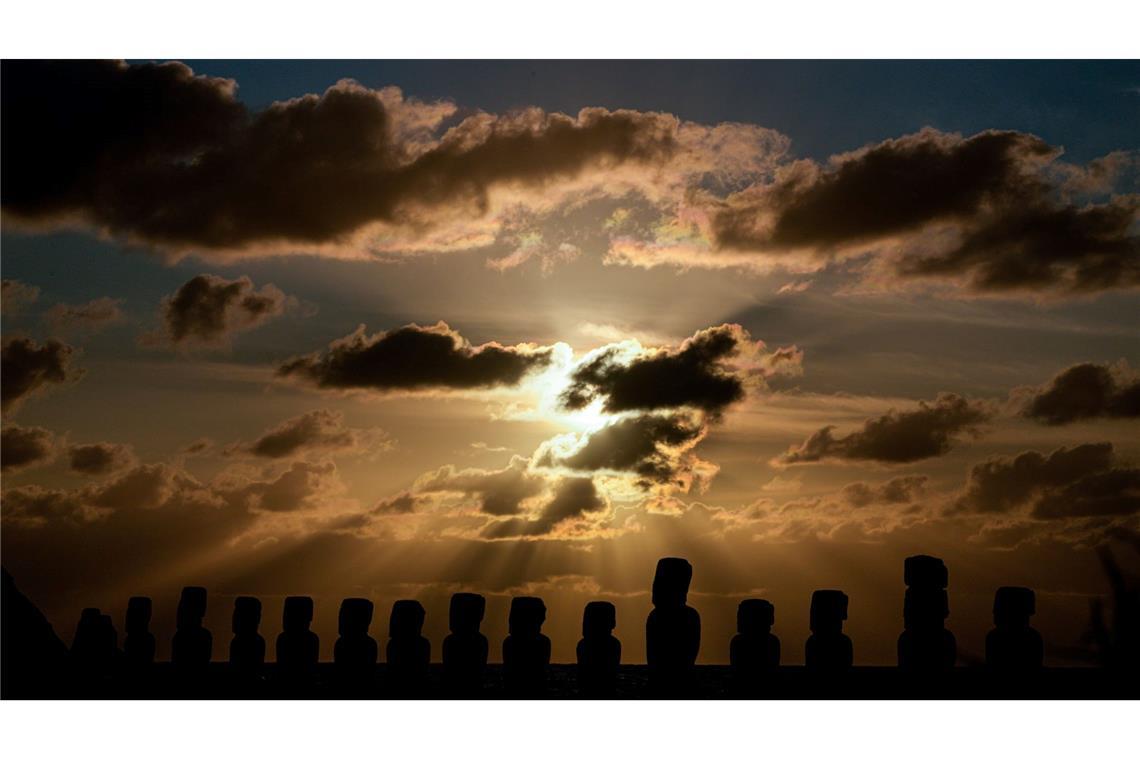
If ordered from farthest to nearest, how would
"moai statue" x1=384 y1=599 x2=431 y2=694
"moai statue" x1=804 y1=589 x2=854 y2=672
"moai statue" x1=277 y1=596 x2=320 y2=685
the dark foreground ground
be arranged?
"moai statue" x1=277 y1=596 x2=320 y2=685 < "moai statue" x1=384 y1=599 x2=431 y2=694 < "moai statue" x1=804 y1=589 x2=854 y2=672 < the dark foreground ground

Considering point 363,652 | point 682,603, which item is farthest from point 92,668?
point 682,603

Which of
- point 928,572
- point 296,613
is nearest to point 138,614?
point 296,613

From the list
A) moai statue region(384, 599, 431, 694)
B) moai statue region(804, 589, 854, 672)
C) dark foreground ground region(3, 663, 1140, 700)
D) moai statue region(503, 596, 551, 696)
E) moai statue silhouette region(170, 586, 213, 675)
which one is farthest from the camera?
moai statue silhouette region(170, 586, 213, 675)

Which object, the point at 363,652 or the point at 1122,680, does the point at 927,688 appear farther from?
the point at 363,652

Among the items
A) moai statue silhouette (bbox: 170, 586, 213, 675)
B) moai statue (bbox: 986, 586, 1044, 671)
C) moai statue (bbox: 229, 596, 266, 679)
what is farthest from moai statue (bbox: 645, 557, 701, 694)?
moai statue silhouette (bbox: 170, 586, 213, 675)

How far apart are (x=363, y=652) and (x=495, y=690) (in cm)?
283

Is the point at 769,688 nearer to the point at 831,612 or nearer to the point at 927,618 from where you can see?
the point at 831,612

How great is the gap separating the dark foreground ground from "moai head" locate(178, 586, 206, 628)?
1214mm

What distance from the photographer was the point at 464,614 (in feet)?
77.4

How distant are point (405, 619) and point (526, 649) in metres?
2.95

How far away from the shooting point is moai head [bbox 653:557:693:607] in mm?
21562

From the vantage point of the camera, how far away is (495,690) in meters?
23.9

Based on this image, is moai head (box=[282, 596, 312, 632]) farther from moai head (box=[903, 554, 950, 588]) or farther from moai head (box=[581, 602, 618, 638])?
moai head (box=[903, 554, 950, 588])

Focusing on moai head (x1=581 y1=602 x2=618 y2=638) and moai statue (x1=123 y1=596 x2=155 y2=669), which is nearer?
moai head (x1=581 y1=602 x2=618 y2=638)
